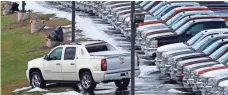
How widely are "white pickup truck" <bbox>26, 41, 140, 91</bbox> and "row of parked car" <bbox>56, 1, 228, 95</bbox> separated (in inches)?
66.7

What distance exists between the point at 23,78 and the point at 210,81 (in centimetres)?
997

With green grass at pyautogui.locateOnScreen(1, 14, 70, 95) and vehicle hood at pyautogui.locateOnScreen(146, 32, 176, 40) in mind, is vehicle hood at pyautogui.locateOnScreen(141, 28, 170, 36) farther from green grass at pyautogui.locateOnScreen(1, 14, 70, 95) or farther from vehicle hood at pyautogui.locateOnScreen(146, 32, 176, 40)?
green grass at pyautogui.locateOnScreen(1, 14, 70, 95)

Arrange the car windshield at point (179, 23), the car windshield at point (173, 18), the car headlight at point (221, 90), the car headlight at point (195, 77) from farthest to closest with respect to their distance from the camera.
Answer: the car windshield at point (173, 18), the car windshield at point (179, 23), the car headlight at point (195, 77), the car headlight at point (221, 90)

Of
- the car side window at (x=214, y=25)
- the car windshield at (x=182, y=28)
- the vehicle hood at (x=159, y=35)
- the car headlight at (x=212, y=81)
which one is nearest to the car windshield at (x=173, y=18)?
the car windshield at (x=182, y=28)

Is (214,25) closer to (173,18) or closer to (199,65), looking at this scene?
(173,18)

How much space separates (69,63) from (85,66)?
2.39ft

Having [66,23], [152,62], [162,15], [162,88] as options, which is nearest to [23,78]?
[152,62]

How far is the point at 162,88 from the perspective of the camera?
25.7 meters

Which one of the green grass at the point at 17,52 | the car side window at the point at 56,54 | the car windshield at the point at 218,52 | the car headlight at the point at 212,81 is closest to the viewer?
the car headlight at the point at 212,81

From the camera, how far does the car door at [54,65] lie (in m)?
25.7

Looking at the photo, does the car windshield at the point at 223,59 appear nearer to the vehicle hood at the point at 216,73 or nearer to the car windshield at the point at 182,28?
the vehicle hood at the point at 216,73

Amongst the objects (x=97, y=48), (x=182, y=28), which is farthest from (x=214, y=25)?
(x=97, y=48)

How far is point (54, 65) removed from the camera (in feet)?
84.6

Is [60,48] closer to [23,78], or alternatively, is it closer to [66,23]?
[23,78]
